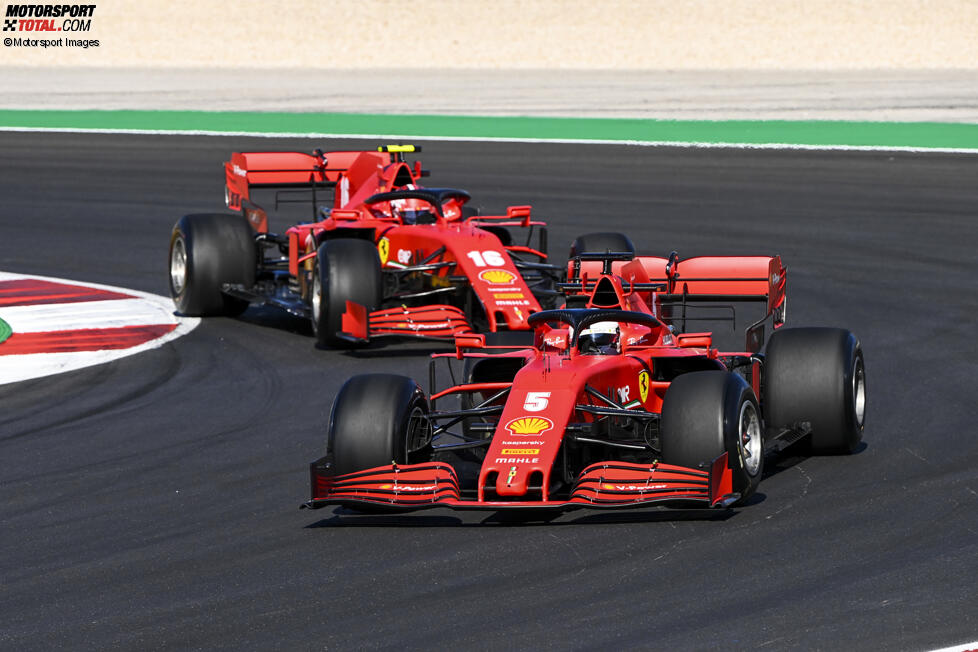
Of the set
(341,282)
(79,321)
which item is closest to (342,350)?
(341,282)

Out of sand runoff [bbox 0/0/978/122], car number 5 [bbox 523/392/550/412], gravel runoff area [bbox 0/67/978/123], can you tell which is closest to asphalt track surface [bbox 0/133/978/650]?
car number 5 [bbox 523/392/550/412]

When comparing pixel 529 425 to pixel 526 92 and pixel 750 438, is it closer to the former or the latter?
pixel 750 438

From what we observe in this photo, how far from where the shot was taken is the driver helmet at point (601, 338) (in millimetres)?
10367

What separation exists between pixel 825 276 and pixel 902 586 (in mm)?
10962

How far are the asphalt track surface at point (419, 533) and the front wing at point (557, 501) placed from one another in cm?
19

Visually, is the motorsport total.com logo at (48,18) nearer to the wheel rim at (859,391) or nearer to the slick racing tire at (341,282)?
the slick racing tire at (341,282)

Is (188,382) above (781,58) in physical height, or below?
below

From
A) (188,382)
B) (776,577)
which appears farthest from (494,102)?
(776,577)

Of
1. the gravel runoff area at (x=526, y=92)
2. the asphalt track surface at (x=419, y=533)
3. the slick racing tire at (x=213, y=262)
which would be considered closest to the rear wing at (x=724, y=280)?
the asphalt track surface at (x=419, y=533)

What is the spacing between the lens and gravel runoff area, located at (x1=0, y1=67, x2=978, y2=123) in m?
37.4

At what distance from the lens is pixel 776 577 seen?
8219 mm

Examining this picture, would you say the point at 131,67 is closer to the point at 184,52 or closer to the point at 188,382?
the point at 184,52

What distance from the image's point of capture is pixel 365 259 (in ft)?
49.6

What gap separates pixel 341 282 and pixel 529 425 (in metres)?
5.93
